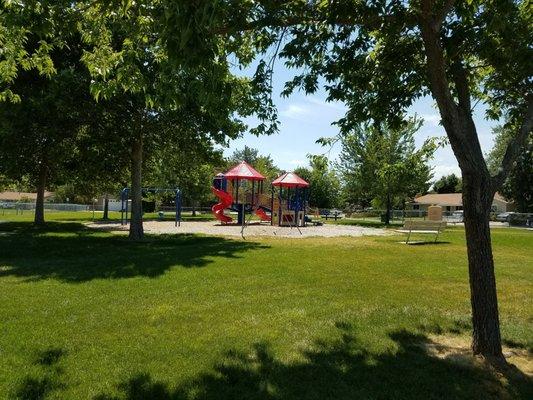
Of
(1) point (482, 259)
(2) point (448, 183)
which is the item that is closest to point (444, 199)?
(2) point (448, 183)

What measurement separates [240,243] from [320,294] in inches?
331

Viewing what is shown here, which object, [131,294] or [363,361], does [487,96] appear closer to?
[363,361]

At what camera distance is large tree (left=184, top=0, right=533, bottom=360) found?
5.09 meters

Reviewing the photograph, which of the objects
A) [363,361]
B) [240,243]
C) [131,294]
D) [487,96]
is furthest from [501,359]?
[240,243]

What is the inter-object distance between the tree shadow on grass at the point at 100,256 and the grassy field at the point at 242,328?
0.34 feet

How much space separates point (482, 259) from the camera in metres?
5.14

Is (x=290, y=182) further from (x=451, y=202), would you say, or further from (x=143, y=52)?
(x=451, y=202)

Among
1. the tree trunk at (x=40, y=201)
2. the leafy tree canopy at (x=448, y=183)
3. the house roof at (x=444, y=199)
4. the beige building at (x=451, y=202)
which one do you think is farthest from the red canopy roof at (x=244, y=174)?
the leafy tree canopy at (x=448, y=183)

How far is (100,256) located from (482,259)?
9.92m

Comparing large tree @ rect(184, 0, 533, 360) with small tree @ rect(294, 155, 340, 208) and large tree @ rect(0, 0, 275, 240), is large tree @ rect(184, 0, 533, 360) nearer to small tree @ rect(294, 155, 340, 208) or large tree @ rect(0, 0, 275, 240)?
large tree @ rect(0, 0, 275, 240)

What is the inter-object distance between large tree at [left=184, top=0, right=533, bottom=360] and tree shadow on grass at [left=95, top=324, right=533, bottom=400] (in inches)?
25.8

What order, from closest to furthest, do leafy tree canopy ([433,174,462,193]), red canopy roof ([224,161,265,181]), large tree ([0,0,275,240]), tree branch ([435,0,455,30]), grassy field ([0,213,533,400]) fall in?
large tree ([0,0,275,240]) → grassy field ([0,213,533,400]) → tree branch ([435,0,455,30]) → red canopy roof ([224,161,265,181]) → leafy tree canopy ([433,174,462,193])

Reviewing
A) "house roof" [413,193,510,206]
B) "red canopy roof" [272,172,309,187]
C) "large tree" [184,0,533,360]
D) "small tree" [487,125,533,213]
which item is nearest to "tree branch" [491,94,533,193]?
"large tree" [184,0,533,360]

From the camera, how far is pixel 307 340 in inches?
223
